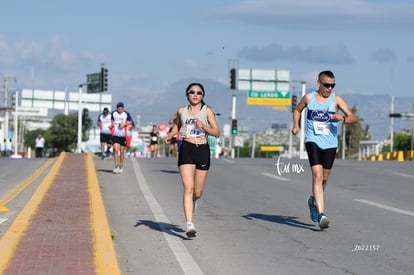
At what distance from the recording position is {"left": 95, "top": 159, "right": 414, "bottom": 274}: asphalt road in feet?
28.1

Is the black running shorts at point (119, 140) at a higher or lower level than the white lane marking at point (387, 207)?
higher

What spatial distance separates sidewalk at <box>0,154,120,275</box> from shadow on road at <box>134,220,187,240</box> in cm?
56

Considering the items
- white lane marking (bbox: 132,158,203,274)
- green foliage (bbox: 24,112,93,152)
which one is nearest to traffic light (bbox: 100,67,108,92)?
white lane marking (bbox: 132,158,203,274)

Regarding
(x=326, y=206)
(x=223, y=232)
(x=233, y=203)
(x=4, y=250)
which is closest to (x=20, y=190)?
(x=233, y=203)

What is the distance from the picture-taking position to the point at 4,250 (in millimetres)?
8773

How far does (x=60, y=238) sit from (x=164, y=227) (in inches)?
74.4

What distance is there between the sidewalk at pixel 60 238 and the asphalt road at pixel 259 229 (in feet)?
0.82

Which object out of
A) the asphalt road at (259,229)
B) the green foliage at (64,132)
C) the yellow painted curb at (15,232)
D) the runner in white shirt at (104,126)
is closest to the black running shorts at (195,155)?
the asphalt road at (259,229)

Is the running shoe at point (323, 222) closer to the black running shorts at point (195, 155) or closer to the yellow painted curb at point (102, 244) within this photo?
the black running shorts at point (195, 155)

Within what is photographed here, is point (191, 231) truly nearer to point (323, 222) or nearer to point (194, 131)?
point (194, 131)

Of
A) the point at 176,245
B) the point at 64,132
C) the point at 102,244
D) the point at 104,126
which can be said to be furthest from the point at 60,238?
the point at 64,132

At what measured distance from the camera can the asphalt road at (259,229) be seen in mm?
8562

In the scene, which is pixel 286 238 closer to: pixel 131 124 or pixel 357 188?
pixel 357 188

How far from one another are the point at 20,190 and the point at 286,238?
27.6 ft
